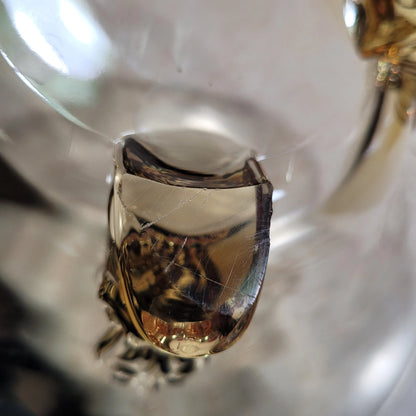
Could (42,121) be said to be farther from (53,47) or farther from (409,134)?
(409,134)

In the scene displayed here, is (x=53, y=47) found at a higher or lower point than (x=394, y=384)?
higher

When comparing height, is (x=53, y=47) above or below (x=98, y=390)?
above

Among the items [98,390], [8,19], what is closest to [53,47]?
[8,19]

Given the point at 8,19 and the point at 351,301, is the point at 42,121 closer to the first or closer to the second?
the point at 8,19

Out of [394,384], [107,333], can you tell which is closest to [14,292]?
[107,333]

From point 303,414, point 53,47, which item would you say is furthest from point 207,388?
point 53,47
